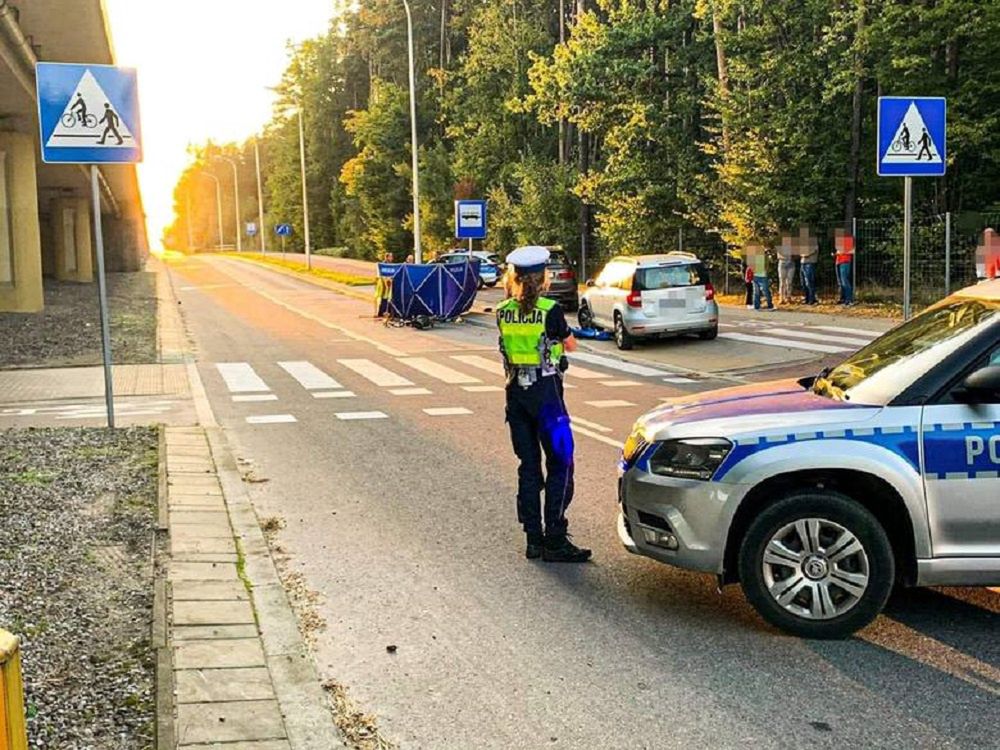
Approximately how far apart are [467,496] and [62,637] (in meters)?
3.63

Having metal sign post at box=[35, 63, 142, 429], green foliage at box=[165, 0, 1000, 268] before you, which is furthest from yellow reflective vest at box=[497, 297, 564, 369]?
green foliage at box=[165, 0, 1000, 268]

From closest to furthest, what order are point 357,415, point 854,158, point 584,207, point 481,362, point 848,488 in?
point 848,488 → point 357,415 → point 481,362 → point 854,158 → point 584,207

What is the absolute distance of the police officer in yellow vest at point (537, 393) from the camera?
20.0 feet

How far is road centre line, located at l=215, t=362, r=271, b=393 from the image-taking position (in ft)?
47.0

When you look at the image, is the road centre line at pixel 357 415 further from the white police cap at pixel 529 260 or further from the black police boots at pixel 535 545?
the white police cap at pixel 529 260

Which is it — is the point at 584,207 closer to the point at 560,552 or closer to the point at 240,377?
the point at 240,377

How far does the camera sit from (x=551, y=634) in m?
5.04

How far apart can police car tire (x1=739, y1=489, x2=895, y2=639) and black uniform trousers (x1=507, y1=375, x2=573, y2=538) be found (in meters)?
1.47

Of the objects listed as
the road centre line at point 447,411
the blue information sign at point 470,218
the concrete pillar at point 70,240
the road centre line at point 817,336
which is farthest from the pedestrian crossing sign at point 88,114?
the concrete pillar at point 70,240

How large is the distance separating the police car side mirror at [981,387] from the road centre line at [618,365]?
35.7 ft

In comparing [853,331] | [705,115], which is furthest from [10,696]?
[705,115]

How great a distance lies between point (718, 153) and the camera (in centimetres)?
2912

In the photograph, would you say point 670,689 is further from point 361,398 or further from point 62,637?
point 361,398

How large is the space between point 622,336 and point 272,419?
28.9 ft
